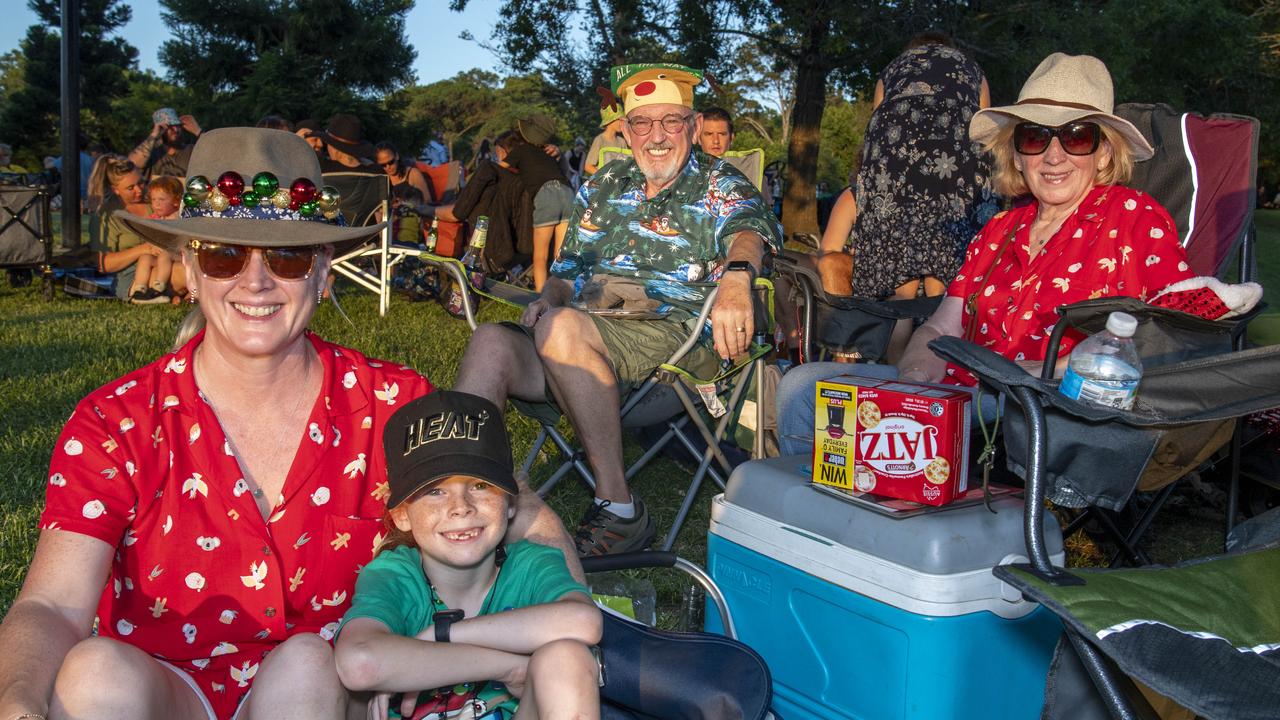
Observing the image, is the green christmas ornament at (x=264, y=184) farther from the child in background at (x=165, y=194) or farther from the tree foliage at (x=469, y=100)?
the tree foliage at (x=469, y=100)

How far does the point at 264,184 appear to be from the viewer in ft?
6.43

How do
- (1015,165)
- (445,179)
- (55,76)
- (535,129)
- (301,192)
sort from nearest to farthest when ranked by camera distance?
1. (301,192)
2. (1015,165)
3. (535,129)
4. (445,179)
5. (55,76)

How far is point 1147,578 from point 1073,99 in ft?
5.49

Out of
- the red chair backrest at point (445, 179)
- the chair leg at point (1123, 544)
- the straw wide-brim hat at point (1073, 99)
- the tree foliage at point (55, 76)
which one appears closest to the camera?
the straw wide-brim hat at point (1073, 99)

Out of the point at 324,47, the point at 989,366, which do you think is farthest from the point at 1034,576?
the point at 324,47

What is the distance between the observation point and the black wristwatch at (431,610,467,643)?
6.07 feet

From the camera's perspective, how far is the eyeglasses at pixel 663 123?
4035 millimetres

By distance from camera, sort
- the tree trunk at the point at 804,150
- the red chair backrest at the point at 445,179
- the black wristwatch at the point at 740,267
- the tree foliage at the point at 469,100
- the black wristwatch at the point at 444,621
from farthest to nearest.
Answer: the tree foliage at the point at 469,100 < the tree trunk at the point at 804,150 < the red chair backrest at the point at 445,179 < the black wristwatch at the point at 740,267 < the black wristwatch at the point at 444,621

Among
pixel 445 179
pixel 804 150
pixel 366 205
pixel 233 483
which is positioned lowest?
pixel 233 483

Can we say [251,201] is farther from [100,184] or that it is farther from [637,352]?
[100,184]

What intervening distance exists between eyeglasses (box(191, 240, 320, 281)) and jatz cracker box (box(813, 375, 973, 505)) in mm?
1207

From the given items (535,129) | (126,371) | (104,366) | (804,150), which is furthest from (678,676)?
(804,150)

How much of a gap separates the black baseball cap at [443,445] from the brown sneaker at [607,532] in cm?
150

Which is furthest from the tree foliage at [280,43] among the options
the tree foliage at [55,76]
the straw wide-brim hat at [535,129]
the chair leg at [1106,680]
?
the chair leg at [1106,680]
